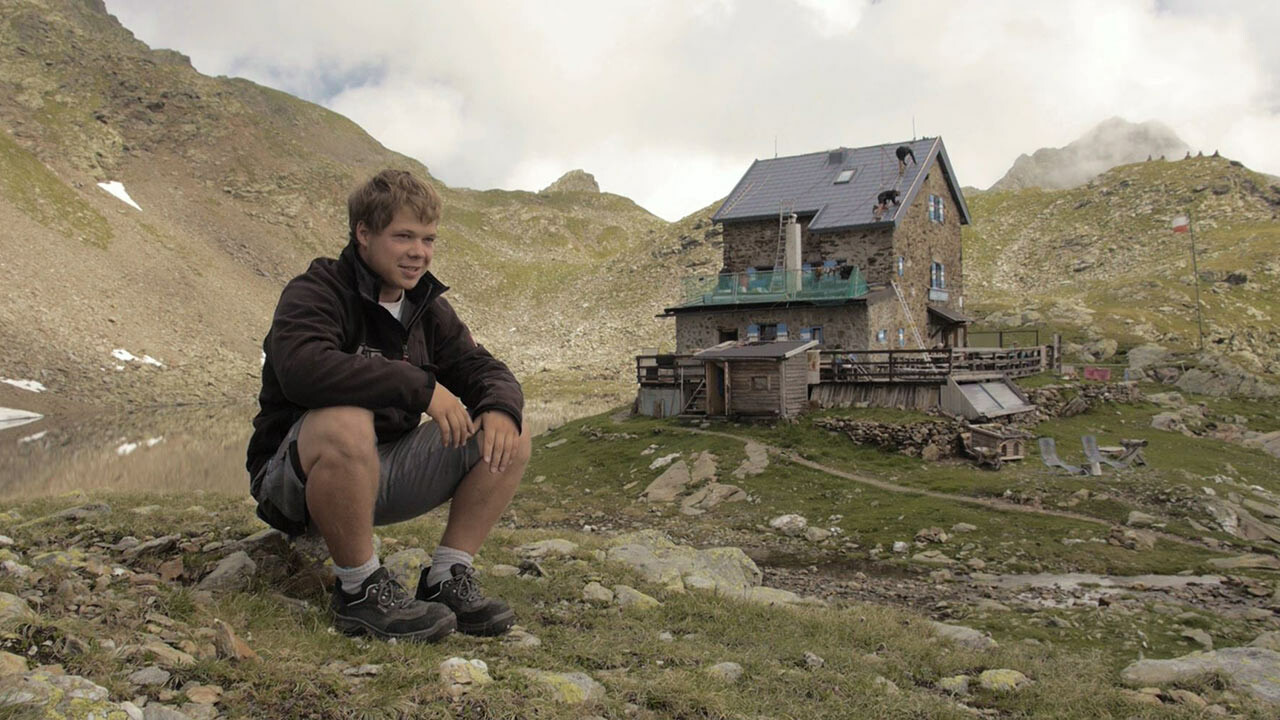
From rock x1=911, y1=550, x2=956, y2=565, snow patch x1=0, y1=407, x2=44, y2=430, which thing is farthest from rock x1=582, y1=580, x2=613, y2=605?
snow patch x1=0, y1=407, x2=44, y2=430

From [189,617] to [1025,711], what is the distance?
535 centimetres

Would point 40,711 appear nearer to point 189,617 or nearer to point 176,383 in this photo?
point 189,617

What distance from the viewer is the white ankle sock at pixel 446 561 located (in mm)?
4949

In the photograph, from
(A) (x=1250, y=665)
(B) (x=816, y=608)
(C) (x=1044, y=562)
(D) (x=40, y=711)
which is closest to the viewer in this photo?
(D) (x=40, y=711)

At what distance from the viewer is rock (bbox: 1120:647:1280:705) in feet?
21.2

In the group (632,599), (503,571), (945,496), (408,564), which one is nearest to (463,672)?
(408,564)

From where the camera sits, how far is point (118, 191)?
89.2 m

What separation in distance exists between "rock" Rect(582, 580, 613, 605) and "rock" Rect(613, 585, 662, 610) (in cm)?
7

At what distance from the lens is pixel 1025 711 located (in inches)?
213

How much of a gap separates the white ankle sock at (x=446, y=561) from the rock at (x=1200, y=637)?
9.28 metres

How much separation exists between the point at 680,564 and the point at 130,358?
6216 centimetres

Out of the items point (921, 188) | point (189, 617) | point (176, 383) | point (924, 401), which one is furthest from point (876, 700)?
point (176, 383)

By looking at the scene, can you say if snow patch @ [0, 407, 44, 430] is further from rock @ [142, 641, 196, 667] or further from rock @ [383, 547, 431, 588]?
rock @ [142, 641, 196, 667]

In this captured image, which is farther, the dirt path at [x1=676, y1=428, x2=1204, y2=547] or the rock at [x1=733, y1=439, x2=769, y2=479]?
the rock at [x1=733, y1=439, x2=769, y2=479]
